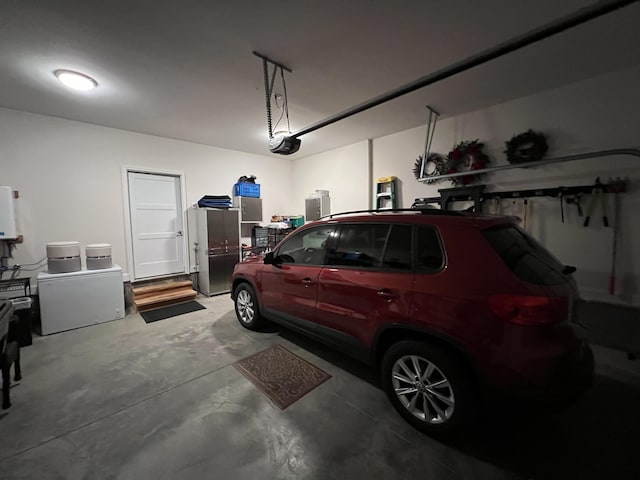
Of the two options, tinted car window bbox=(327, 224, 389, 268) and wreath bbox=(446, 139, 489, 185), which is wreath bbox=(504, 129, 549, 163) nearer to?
wreath bbox=(446, 139, 489, 185)

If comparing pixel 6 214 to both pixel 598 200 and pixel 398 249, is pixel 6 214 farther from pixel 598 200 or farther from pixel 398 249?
pixel 598 200

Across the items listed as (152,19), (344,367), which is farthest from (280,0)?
(344,367)

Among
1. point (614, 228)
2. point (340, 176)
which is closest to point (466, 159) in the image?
point (614, 228)

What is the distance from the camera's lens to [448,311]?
157 centimetres

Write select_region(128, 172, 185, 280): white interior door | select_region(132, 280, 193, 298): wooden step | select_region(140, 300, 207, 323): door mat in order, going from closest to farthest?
select_region(140, 300, 207, 323): door mat → select_region(132, 280, 193, 298): wooden step → select_region(128, 172, 185, 280): white interior door

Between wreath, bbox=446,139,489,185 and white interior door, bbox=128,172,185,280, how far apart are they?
16.8 ft

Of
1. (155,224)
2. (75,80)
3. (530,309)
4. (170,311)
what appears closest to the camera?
(530,309)

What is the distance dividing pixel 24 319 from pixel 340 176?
5.40m

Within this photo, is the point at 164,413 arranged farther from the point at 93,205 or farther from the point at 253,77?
the point at 93,205

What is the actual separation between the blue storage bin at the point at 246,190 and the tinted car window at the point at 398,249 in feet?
14.5

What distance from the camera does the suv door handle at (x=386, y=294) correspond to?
6.01 feet

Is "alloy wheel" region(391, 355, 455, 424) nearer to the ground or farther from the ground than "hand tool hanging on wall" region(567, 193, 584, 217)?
nearer to the ground

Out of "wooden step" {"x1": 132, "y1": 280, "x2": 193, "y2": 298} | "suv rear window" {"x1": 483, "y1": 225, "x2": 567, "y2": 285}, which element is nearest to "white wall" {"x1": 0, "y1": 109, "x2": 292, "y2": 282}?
"wooden step" {"x1": 132, "y1": 280, "x2": 193, "y2": 298}

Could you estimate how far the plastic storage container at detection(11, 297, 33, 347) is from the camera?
304 cm
